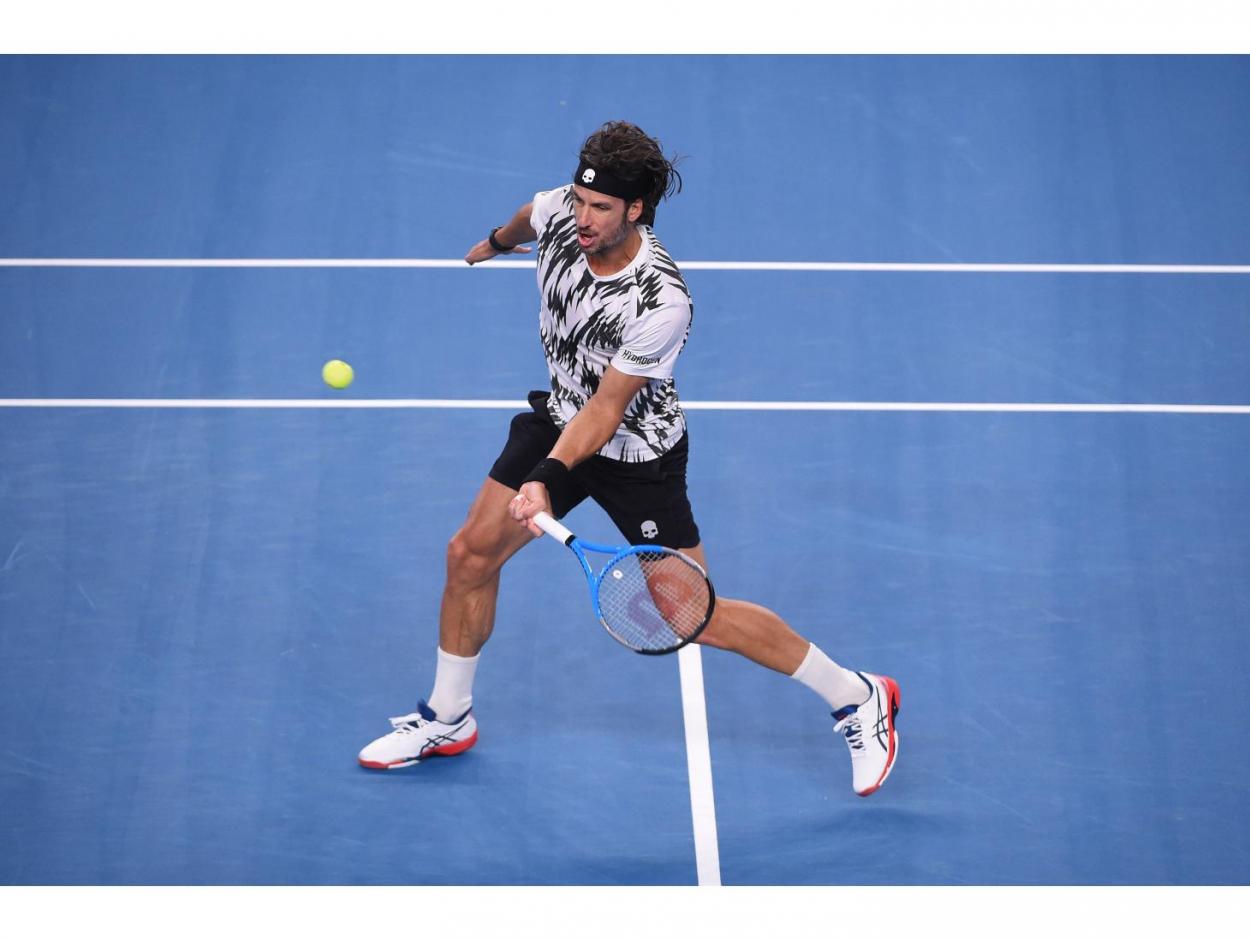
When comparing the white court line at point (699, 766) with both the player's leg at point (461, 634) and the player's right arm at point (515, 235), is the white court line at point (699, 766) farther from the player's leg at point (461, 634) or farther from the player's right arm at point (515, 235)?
the player's right arm at point (515, 235)

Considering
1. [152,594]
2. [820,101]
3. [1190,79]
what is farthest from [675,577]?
[1190,79]

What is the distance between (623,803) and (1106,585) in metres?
2.21

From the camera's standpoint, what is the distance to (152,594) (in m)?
6.30

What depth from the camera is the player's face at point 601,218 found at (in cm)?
486

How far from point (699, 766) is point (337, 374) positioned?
7.73 feet

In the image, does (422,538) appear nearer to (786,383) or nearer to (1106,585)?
(786,383)

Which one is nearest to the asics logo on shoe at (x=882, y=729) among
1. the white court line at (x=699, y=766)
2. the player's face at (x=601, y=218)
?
the white court line at (x=699, y=766)

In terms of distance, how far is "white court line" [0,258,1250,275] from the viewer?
25.9 feet

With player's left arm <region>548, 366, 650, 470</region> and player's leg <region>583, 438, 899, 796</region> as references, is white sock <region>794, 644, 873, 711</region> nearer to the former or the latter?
player's leg <region>583, 438, 899, 796</region>

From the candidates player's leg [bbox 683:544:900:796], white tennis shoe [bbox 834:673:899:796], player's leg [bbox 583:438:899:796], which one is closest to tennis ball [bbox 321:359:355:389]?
player's leg [bbox 583:438:899:796]

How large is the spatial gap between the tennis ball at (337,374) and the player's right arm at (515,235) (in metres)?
1.20

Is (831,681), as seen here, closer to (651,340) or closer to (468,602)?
(468,602)

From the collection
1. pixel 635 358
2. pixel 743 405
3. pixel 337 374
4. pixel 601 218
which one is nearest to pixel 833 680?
pixel 635 358

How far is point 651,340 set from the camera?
4.90 meters
